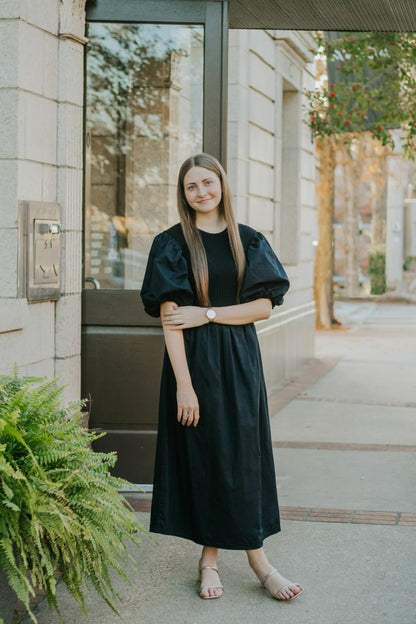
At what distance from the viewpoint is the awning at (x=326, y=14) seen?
6266mm

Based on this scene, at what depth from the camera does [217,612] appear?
4168 millimetres

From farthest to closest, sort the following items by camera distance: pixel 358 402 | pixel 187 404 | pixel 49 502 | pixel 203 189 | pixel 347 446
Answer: pixel 358 402 < pixel 347 446 < pixel 203 189 < pixel 187 404 < pixel 49 502

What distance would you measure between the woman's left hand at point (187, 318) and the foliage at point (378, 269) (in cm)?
3467

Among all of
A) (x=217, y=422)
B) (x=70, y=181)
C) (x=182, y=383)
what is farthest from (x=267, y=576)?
(x=70, y=181)

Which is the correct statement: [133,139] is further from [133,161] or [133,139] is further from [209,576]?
[209,576]

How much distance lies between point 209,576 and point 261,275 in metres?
1.42

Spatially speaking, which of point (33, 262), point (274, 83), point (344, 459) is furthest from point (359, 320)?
point (33, 262)

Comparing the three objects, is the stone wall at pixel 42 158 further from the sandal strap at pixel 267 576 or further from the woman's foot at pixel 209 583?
the sandal strap at pixel 267 576

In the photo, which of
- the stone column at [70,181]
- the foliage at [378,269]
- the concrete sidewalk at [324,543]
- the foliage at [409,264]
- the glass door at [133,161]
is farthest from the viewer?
the foliage at [409,264]

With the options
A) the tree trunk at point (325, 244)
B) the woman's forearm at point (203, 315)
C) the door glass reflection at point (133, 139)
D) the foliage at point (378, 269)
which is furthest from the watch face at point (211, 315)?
the foliage at point (378, 269)

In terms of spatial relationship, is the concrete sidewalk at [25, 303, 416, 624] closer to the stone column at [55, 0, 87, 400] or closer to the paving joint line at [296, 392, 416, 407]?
the paving joint line at [296, 392, 416, 407]

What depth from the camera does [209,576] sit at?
4422mm

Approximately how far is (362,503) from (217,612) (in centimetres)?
210

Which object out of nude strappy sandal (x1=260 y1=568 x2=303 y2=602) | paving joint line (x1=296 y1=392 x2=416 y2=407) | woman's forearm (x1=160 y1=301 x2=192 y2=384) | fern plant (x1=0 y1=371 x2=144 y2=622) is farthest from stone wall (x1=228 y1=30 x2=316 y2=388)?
fern plant (x1=0 y1=371 x2=144 y2=622)
